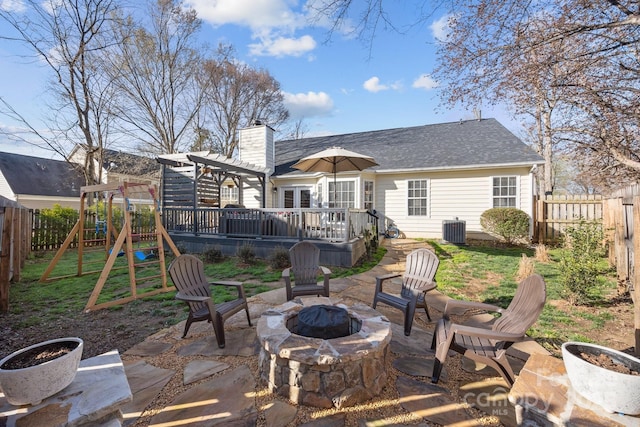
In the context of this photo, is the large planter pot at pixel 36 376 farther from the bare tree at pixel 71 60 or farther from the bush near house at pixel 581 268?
the bare tree at pixel 71 60

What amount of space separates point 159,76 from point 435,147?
48.8 ft

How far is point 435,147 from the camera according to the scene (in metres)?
12.1

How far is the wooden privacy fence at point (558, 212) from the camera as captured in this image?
30.8ft

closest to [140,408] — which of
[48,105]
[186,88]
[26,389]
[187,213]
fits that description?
[26,389]

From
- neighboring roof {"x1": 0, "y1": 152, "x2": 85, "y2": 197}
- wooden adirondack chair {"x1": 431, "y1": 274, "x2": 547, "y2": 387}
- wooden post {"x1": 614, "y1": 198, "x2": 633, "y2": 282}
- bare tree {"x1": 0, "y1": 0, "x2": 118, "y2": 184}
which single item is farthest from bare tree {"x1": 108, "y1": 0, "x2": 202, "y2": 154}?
wooden post {"x1": 614, "y1": 198, "x2": 633, "y2": 282}

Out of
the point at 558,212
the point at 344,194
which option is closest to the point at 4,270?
the point at 344,194

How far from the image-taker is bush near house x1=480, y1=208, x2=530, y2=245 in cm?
912

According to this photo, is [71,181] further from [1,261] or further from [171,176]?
[1,261]

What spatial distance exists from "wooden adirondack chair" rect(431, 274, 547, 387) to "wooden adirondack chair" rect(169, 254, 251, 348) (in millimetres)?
2243

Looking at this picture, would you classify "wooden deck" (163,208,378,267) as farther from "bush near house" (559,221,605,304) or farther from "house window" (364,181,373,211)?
"bush near house" (559,221,605,304)

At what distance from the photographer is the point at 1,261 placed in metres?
4.01

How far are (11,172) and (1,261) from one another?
72.0 feet

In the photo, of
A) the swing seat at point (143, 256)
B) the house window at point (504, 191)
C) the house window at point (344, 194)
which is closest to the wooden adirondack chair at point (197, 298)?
the swing seat at point (143, 256)

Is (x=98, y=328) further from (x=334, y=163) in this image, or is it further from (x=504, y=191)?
(x=504, y=191)
